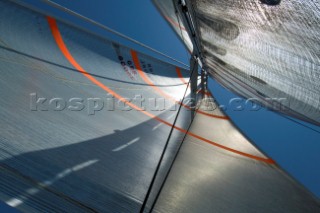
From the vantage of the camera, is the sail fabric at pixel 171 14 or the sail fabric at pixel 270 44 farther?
the sail fabric at pixel 171 14

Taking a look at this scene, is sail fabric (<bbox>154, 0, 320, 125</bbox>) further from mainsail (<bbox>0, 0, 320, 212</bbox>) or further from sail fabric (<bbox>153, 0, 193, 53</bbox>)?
mainsail (<bbox>0, 0, 320, 212</bbox>)

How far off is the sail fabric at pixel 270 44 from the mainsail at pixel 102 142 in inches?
17.4

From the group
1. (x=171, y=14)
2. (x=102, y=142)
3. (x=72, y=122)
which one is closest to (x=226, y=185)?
(x=102, y=142)

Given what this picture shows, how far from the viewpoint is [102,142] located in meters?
1.11

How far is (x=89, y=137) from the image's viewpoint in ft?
3.58

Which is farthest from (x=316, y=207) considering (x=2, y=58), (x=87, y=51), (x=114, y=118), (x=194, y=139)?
(x=87, y=51)

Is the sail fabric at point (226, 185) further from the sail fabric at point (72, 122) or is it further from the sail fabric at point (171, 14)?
the sail fabric at point (171, 14)

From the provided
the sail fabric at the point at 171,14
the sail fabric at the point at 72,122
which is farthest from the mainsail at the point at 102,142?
the sail fabric at the point at 171,14

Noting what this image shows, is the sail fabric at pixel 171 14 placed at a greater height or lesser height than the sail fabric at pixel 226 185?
greater

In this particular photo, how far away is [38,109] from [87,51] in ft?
4.61

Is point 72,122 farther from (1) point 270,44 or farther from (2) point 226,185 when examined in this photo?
(1) point 270,44

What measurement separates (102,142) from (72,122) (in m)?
0.18

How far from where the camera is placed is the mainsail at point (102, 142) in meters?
0.73

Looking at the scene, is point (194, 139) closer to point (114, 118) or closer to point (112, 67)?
point (114, 118)
